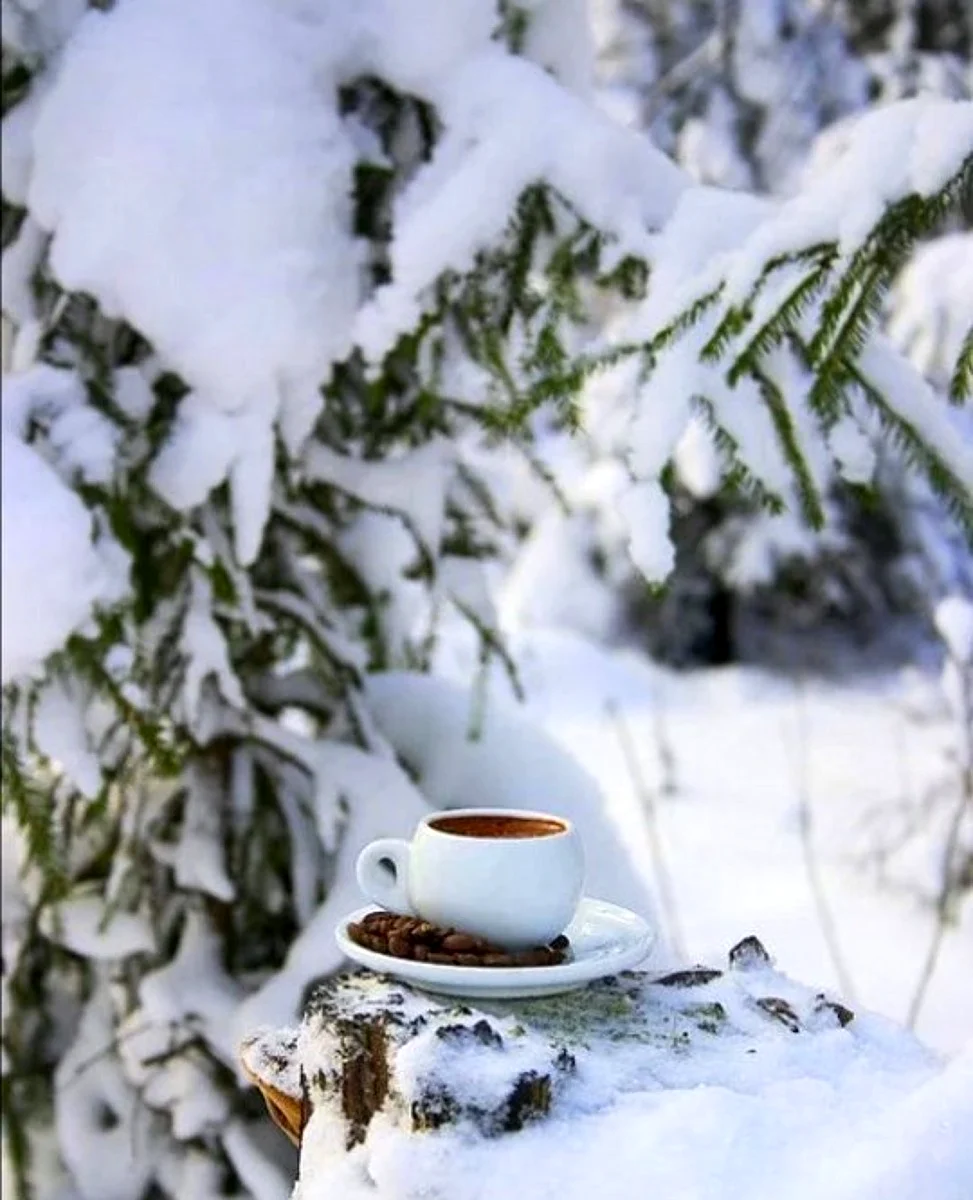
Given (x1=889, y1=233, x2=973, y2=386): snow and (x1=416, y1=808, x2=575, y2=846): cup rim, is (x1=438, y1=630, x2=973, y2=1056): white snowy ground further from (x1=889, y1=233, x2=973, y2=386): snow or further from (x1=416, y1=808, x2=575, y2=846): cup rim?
(x1=416, y1=808, x2=575, y2=846): cup rim

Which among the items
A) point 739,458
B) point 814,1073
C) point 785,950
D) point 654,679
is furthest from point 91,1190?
point 654,679

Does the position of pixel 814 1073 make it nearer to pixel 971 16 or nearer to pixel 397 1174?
pixel 397 1174

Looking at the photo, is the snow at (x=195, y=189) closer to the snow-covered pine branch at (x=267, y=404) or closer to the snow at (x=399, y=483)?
the snow-covered pine branch at (x=267, y=404)

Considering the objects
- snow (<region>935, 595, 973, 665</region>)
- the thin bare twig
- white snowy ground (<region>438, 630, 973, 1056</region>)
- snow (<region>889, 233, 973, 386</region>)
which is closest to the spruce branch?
white snowy ground (<region>438, 630, 973, 1056</region>)

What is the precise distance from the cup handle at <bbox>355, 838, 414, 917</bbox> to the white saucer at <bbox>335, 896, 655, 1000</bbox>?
0.03 m

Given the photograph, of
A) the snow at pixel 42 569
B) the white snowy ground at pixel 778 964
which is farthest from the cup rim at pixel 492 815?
the snow at pixel 42 569

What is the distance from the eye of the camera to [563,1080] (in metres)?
0.87

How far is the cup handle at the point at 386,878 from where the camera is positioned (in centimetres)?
107

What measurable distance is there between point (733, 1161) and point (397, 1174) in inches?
6.3

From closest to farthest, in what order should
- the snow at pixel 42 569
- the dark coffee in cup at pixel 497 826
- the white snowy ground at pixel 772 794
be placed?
the dark coffee in cup at pixel 497 826 → the snow at pixel 42 569 → the white snowy ground at pixel 772 794

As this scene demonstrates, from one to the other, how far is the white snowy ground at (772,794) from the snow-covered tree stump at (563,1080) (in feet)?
4.04

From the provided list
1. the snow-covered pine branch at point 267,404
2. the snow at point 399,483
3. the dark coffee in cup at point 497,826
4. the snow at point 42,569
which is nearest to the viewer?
the dark coffee in cup at point 497,826

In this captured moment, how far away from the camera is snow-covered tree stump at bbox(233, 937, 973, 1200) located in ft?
2.63

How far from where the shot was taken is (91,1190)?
2.26m
